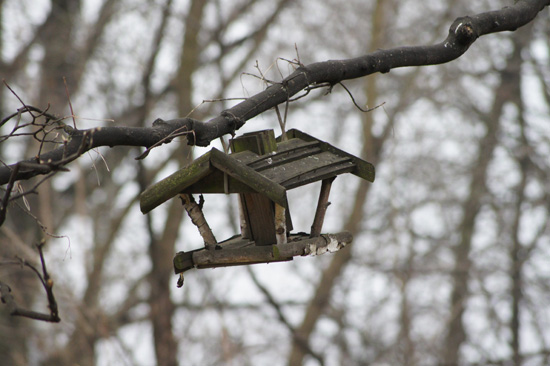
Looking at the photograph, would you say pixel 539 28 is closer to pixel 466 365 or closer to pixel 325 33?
pixel 325 33

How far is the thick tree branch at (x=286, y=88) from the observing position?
2.14 m

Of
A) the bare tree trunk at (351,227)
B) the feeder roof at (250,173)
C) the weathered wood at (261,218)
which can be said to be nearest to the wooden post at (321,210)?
the feeder roof at (250,173)

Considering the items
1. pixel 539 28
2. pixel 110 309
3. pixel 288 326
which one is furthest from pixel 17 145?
pixel 539 28

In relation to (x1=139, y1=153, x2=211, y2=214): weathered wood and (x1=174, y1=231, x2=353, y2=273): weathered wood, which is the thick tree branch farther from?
(x1=174, y1=231, x2=353, y2=273): weathered wood

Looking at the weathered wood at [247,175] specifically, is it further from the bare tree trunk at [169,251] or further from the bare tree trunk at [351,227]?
the bare tree trunk at [351,227]

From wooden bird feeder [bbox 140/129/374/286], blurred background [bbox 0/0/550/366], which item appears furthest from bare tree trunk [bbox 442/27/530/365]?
wooden bird feeder [bbox 140/129/374/286]

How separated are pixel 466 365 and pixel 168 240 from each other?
487 centimetres

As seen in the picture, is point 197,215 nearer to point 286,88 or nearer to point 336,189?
point 286,88

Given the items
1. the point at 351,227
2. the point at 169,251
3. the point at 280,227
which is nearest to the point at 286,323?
the point at 351,227

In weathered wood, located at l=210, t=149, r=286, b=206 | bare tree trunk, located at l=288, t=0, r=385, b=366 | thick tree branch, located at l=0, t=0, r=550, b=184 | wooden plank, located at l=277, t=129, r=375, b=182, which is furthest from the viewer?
bare tree trunk, located at l=288, t=0, r=385, b=366

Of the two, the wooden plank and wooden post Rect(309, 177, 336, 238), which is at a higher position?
the wooden plank

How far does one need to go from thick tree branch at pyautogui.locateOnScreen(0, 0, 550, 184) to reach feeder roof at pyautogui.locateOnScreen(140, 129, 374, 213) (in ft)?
0.51

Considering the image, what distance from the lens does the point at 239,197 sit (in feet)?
9.96

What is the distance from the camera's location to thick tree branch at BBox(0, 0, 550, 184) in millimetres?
2138
